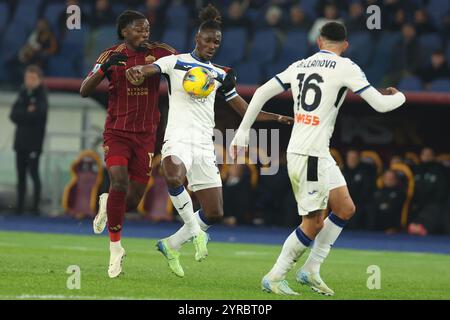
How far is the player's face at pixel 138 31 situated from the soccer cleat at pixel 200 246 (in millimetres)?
1907

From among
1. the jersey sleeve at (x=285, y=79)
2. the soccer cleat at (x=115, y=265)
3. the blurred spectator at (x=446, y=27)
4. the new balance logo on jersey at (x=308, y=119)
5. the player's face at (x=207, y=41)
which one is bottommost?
the soccer cleat at (x=115, y=265)

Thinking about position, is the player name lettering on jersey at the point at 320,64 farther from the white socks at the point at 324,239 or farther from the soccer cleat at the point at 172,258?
the soccer cleat at the point at 172,258

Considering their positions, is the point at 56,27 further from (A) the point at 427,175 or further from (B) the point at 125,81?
(B) the point at 125,81

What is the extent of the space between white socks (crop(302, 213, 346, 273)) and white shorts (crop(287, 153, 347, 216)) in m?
0.35

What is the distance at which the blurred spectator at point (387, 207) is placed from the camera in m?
19.5

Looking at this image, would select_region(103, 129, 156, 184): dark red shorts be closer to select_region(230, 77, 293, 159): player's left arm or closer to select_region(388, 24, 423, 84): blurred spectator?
select_region(230, 77, 293, 159): player's left arm

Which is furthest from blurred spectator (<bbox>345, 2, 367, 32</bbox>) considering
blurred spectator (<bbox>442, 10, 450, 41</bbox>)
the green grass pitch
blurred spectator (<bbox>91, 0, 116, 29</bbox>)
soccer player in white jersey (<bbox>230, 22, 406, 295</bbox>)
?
soccer player in white jersey (<bbox>230, 22, 406, 295</bbox>)

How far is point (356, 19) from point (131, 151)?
1038 centimetres

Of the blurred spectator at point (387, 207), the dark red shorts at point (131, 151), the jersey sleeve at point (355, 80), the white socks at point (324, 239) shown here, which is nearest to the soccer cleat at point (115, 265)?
the dark red shorts at point (131, 151)

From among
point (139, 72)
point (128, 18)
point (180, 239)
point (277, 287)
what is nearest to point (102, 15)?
point (128, 18)

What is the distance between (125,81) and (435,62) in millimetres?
9784

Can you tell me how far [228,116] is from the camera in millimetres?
20422

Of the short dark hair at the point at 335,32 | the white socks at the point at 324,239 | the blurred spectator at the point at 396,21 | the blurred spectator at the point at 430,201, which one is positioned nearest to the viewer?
the short dark hair at the point at 335,32

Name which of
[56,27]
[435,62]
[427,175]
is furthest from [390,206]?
[56,27]
